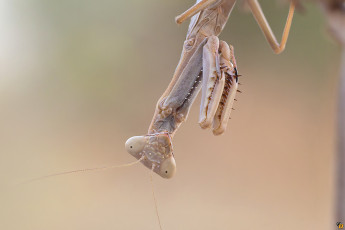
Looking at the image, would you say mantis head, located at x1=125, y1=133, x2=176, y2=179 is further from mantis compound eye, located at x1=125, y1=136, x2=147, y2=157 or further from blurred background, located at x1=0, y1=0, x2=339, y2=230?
blurred background, located at x1=0, y1=0, x2=339, y2=230

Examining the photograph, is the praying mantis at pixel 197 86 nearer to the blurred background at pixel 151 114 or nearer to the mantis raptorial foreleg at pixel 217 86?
the mantis raptorial foreleg at pixel 217 86

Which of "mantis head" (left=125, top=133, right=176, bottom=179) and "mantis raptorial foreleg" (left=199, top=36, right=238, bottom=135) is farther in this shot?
"mantis head" (left=125, top=133, right=176, bottom=179)

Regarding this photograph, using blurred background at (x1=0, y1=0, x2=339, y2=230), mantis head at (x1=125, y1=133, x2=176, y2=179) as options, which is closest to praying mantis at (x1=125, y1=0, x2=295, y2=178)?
mantis head at (x1=125, y1=133, x2=176, y2=179)

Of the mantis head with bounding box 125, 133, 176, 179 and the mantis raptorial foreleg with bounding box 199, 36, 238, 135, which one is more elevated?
the mantis raptorial foreleg with bounding box 199, 36, 238, 135

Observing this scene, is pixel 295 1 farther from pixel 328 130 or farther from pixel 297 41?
pixel 328 130

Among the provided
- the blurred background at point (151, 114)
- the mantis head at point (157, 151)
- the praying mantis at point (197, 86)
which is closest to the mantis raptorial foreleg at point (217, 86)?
the praying mantis at point (197, 86)

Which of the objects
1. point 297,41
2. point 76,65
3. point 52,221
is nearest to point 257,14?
point 297,41

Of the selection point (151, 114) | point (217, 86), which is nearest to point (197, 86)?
point (217, 86)
